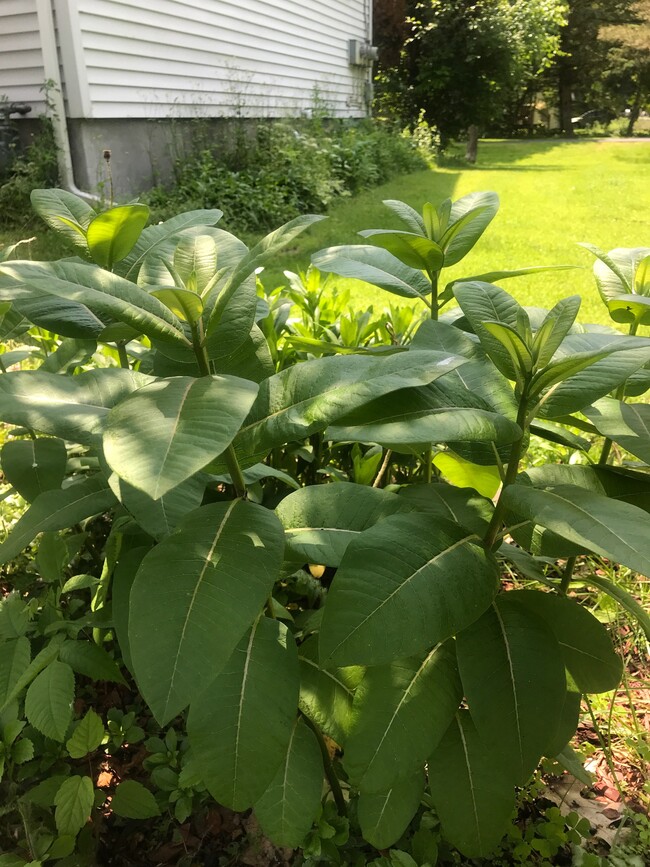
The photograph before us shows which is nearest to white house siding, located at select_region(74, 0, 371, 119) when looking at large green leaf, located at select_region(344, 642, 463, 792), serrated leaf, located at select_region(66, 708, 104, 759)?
serrated leaf, located at select_region(66, 708, 104, 759)

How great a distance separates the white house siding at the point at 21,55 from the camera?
6.33 meters

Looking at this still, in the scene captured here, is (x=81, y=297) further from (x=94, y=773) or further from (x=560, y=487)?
(x=94, y=773)

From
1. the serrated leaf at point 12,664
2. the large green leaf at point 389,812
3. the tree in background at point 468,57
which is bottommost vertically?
the large green leaf at point 389,812

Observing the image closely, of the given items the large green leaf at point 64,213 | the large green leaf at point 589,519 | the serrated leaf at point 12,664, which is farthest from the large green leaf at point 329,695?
the large green leaf at point 64,213

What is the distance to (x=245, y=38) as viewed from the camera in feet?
31.3

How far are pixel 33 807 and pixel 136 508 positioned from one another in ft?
3.05

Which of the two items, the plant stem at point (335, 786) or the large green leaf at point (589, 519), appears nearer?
the large green leaf at point (589, 519)

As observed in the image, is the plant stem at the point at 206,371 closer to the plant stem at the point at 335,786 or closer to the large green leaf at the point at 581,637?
the large green leaf at the point at 581,637

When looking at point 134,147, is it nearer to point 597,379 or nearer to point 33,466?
point 33,466

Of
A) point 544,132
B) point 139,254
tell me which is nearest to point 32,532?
point 139,254

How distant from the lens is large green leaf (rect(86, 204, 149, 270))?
111 centimetres

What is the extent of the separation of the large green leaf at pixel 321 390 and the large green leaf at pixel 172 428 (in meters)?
0.09

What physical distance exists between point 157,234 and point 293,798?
1107 millimetres

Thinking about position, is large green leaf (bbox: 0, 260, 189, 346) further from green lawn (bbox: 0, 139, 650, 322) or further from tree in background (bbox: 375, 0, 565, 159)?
tree in background (bbox: 375, 0, 565, 159)
